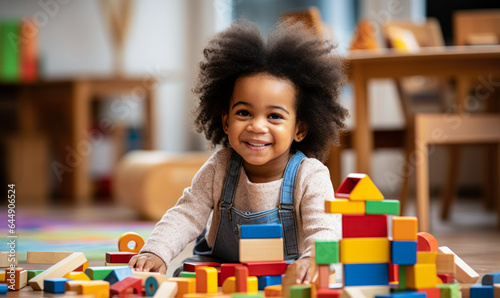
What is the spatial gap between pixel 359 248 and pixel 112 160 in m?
3.54

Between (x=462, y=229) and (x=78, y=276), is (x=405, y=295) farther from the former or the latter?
(x=462, y=229)

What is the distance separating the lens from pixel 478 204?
346cm

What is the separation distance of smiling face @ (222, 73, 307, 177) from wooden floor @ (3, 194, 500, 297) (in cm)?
34

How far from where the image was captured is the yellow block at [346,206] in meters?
0.95

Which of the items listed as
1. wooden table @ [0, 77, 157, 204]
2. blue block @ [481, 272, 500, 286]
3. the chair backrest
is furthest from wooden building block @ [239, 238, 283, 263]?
wooden table @ [0, 77, 157, 204]

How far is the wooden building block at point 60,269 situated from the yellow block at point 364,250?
514mm

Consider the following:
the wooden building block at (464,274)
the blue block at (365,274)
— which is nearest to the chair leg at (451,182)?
the wooden building block at (464,274)

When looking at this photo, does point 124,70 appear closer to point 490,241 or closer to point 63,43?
point 63,43

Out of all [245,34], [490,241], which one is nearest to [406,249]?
[245,34]

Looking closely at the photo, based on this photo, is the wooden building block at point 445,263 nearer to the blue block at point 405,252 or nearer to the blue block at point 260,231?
the blue block at point 405,252

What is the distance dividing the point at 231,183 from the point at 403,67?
1.14m

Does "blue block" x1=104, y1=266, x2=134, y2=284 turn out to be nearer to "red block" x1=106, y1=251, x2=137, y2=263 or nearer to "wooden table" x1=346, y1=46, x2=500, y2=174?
"red block" x1=106, y1=251, x2=137, y2=263

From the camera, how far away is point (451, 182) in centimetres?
276

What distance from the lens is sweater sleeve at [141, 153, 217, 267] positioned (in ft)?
4.07
